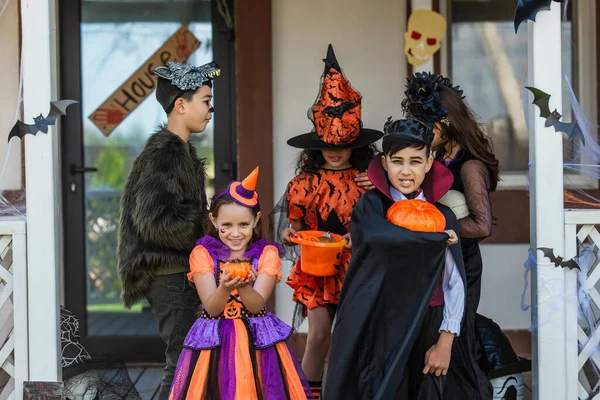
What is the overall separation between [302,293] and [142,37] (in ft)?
9.42

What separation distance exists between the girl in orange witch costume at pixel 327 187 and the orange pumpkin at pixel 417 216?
603 millimetres

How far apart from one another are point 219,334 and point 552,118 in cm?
177

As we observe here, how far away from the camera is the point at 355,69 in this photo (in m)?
5.27

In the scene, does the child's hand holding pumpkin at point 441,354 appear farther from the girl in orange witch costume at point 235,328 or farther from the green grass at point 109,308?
the green grass at point 109,308

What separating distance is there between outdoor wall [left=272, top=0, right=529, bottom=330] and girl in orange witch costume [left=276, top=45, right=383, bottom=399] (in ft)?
4.68

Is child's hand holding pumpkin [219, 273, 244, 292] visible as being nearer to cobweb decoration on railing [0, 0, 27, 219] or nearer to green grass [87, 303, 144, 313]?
cobweb decoration on railing [0, 0, 27, 219]

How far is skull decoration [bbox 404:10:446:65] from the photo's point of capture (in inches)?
202

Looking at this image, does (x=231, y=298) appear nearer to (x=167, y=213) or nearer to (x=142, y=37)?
(x=167, y=213)

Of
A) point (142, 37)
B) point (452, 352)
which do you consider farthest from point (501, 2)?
point (452, 352)

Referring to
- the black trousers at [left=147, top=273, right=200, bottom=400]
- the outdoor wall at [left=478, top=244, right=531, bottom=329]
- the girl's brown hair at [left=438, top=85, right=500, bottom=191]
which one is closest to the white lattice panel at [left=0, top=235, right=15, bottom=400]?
the black trousers at [left=147, top=273, right=200, bottom=400]

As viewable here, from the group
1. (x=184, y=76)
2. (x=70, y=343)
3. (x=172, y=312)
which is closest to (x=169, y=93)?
(x=184, y=76)

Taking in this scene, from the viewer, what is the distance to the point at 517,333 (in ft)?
17.3

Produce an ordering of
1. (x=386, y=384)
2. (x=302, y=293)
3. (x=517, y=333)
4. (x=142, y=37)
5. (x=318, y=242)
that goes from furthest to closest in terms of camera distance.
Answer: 1. (x=142, y=37)
2. (x=517, y=333)
3. (x=302, y=293)
4. (x=318, y=242)
5. (x=386, y=384)

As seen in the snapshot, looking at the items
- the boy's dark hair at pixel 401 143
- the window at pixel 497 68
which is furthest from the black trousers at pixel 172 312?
the window at pixel 497 68
